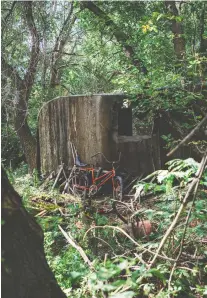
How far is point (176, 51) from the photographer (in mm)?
9617

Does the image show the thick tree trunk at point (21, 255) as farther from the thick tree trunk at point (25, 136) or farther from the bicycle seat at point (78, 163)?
the thick tree trunk at point (25, 136)

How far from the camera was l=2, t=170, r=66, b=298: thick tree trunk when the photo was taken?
81.7 inches

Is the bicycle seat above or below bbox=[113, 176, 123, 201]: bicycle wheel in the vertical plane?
above

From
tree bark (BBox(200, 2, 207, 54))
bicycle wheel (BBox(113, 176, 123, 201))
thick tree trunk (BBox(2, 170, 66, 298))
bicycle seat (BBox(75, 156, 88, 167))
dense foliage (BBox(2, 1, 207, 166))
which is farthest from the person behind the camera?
tree bark (BBox(200, 2, 207, 54))

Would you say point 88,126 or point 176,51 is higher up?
point 176,51

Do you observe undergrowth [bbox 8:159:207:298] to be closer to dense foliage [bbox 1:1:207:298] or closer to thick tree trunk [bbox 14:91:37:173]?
dense foliage [bbox 1:1:207:298]

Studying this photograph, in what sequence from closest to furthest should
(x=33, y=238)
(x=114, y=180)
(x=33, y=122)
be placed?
(x=33, y=238) → (x=114, y=180) → (x=33, y=122)

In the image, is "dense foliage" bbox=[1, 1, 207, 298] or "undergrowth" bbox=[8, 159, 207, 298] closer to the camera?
"undergrowth" bbox=[8, 159, 207, 298]

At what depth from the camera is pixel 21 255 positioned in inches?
84.1

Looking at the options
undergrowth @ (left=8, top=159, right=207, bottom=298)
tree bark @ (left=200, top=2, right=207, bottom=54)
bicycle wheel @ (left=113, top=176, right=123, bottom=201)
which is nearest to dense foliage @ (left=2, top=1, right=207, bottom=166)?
tree bark @ (left=200, top=2, right=207, bottom=54)

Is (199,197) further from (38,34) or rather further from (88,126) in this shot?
(38,34)

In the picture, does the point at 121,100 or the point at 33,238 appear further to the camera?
the point at 121,100

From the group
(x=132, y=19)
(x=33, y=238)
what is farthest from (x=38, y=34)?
(x=33, y=238)

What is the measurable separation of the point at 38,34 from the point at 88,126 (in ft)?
13.6
